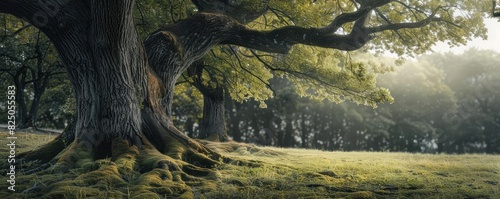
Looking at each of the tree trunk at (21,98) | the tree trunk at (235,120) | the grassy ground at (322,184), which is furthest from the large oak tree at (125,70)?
the tree trunk at (235,120)

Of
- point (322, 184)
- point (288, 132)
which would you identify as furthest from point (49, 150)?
point (288, 132)

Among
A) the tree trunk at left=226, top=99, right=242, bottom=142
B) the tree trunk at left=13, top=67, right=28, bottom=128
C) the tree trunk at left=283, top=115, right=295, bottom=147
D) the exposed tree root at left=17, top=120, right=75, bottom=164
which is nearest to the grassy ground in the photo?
the exposed tree root at left=17, top=120, right=75, bottom=164

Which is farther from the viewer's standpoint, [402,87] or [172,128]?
[402,87]

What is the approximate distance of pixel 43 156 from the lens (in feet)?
27.7

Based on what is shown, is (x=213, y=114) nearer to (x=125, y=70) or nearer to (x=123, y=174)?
(x=125, y=70)

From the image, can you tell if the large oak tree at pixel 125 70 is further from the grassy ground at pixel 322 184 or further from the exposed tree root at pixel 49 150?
the grassy ground at pixel 322 184

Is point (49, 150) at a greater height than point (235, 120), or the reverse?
point (235, 120)

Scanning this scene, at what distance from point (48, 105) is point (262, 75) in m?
21.9

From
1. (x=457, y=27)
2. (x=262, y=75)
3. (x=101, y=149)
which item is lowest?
(x=101, y=149)

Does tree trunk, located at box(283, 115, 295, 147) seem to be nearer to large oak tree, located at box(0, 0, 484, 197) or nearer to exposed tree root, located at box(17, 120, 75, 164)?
large oak tree, located at box(0, 0, 484, 197)

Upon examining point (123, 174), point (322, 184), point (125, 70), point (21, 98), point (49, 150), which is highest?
point (21, 98)

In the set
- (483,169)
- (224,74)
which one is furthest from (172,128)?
(483,169)

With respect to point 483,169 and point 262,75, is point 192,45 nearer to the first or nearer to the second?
point 262,75

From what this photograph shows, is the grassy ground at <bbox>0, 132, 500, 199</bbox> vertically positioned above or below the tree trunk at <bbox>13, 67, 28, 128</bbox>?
below
